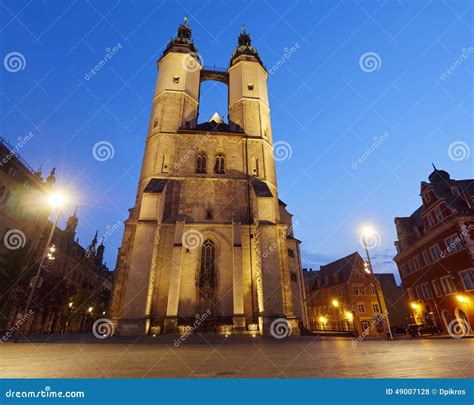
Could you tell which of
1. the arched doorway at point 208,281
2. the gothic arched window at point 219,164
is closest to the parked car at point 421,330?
the arched doorway at point 208,281

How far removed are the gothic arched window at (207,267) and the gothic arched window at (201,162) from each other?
21.9 ft

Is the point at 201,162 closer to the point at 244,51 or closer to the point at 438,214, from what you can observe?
the point at 244,51

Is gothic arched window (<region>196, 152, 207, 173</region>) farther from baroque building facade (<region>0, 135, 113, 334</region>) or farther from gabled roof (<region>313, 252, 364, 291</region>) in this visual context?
gabled roof (<region>313, 252, 364, 291</region>)

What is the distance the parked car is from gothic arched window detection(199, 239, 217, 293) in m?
14.9

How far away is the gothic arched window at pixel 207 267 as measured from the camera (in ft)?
57.8

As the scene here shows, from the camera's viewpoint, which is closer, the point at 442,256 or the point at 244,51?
the point at 442,256

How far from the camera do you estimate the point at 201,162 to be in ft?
75.7

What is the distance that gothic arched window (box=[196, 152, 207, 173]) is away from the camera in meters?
22.5

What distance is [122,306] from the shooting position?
1591 cm

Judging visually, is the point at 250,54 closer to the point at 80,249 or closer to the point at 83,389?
the point at 83,389

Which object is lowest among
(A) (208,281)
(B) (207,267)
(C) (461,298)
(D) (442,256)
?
(C) (461,298)

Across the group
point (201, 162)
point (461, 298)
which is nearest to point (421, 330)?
point (461, 298)

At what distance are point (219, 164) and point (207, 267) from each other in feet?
31.5

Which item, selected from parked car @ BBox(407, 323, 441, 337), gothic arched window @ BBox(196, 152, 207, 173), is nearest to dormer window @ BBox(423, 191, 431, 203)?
parked car @ BBox(407, 323, 441, 337)
